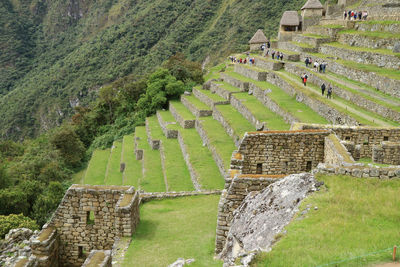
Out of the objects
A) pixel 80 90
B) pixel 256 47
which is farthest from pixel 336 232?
pixel 80 90

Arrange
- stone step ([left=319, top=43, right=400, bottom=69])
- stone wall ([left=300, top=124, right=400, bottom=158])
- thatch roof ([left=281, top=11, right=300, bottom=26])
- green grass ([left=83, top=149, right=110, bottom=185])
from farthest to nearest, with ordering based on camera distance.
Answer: thatch roof ([left=281, top=11, right=300, bottom=26]) < green grass ([left=83, top=149, right=110, bottom=185]) < stone step ([left=319, top=43, right=400, bottom=69]) < stone wall ([left=300, top=124, right=400, bottom=158])

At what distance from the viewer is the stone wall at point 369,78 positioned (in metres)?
16.1

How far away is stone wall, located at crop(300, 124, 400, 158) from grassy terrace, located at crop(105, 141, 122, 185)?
15.6 m

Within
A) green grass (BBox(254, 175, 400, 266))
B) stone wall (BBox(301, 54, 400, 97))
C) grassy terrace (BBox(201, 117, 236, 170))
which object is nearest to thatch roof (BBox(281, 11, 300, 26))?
stone wall (BBox(301, 54, 400, 97))

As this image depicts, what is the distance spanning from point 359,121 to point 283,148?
6119 millimetres

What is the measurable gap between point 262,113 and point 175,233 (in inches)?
450

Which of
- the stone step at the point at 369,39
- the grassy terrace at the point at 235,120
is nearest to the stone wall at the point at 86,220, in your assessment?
the grassy terrace at the point at 235,120

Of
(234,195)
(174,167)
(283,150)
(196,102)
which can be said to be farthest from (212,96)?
(234,195)

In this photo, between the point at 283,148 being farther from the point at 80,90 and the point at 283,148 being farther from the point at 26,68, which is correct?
the point at 26,68

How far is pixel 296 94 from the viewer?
20.0 meters

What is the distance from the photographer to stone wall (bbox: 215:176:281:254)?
254 inches

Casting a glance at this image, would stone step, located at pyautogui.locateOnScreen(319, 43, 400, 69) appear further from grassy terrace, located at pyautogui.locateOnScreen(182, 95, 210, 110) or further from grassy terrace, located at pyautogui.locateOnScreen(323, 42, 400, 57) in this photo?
grassy terrace, located at pyautogui.locateOnScreen(182, 95, 210, 110)

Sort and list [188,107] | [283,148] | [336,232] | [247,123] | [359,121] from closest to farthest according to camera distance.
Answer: [336,232], [283,148], [359,121], [247,123], [188,107]

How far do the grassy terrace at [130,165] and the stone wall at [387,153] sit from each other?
43.5 ft
